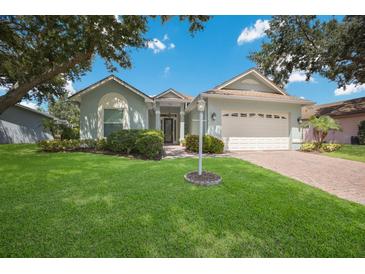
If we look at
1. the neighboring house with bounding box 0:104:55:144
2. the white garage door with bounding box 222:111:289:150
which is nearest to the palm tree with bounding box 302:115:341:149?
the white garage door with bounding box 222:111:289:150

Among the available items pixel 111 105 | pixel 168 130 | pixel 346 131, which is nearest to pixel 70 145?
pixel 111 105

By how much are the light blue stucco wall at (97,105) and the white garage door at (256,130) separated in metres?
5.79

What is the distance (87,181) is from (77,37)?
6.99 m

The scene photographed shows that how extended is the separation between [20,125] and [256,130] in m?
23.4

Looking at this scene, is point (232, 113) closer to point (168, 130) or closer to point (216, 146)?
point (216, 146)

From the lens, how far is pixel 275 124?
41.0ft

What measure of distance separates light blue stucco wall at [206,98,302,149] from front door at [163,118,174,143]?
229 inches

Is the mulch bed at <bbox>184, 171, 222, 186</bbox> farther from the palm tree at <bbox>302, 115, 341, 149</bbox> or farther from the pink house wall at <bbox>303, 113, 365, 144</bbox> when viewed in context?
the pink house wall at <bbox>303, 113, 365, 144</bbox>

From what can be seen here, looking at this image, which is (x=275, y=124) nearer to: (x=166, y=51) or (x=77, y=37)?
(x=166, y=51)

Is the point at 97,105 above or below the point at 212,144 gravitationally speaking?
above

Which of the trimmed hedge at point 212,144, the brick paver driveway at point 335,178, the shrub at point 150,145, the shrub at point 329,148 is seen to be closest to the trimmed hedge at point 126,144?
the shrub at point 150,145

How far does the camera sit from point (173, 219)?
302cm

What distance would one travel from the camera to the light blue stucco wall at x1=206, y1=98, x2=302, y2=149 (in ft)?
36.2
